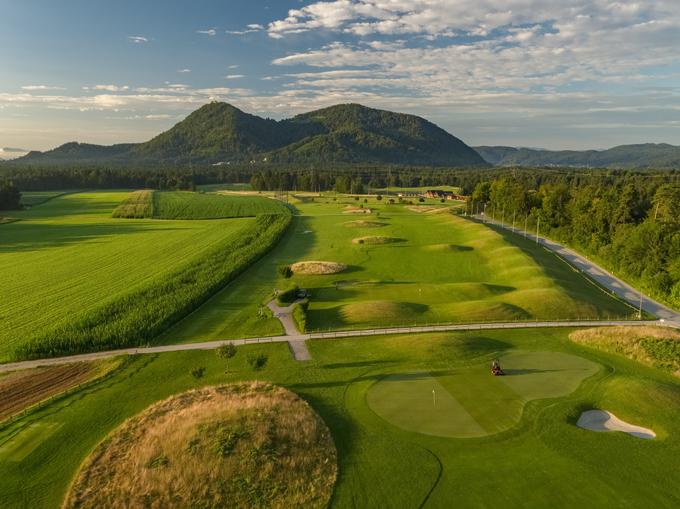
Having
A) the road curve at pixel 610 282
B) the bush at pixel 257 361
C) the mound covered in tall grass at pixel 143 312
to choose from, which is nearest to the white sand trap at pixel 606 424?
the bush at pixel 257 361

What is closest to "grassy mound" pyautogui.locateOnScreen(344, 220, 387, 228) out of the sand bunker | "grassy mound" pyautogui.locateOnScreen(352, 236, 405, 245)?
"grassy mound" pyautogui.locateOnScreen(352, 236, 405, 245)

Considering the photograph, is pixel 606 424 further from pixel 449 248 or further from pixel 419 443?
pixel 449 248

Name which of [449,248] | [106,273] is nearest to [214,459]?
[106,273]

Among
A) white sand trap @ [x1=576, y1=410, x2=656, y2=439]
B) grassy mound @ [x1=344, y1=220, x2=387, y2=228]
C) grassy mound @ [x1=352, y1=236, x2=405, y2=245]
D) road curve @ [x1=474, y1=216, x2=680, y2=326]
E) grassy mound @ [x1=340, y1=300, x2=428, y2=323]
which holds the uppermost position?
grassy mound @ [x1=344, y1=220, x2=387, y2=228]

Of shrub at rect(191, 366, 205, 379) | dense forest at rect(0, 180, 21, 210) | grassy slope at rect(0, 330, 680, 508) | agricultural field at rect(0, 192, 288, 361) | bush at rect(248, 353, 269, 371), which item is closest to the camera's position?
grassy slope at rect(0, 330, 680, 508)

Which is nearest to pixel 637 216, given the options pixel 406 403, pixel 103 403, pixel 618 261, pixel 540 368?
pixel 618 261

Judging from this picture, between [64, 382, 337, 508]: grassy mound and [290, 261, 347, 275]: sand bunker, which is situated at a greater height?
[290, 261, 347, 275]: sand bunker

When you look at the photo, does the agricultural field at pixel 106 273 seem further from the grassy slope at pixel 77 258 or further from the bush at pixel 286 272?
the bush at pixel 286 272

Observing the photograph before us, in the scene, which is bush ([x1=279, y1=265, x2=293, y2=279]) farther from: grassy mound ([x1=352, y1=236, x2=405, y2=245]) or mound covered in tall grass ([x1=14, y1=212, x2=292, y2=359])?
grassy mound ([x1=352, y1=236, x2=405, y2=245])
